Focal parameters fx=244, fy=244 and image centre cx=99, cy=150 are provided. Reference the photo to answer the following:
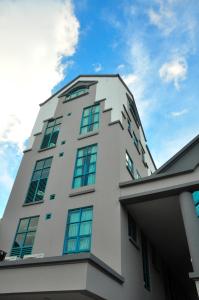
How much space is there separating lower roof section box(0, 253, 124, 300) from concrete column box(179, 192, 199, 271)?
2935 millimetres

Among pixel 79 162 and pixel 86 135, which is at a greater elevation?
pixel 86 135

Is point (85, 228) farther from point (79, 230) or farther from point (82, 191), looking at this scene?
point (82, 191)

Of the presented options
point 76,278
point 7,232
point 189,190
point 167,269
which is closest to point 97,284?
point 76,278

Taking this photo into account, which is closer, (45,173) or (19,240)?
(19,240)

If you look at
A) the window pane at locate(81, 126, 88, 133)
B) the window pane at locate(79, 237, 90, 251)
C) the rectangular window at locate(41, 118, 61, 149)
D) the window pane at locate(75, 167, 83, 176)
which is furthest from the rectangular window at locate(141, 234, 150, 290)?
the rectangular window at locate(41, 118, 61, 149)

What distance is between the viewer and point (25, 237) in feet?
39.3

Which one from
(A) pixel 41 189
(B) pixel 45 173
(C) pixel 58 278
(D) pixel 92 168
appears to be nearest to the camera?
(C) pixel 58 278

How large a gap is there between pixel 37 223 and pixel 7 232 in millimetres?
1749

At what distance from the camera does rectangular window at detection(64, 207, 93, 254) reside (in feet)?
34.0

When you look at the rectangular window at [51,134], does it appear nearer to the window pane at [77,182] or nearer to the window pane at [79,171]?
the window pane at [79,171]

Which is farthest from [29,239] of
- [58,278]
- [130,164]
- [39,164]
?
[130,164]

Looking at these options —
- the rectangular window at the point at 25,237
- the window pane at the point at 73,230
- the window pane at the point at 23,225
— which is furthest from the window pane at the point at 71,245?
the window pane at the point at 23,225

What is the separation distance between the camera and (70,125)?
54.4 ft

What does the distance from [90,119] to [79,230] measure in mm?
7780
